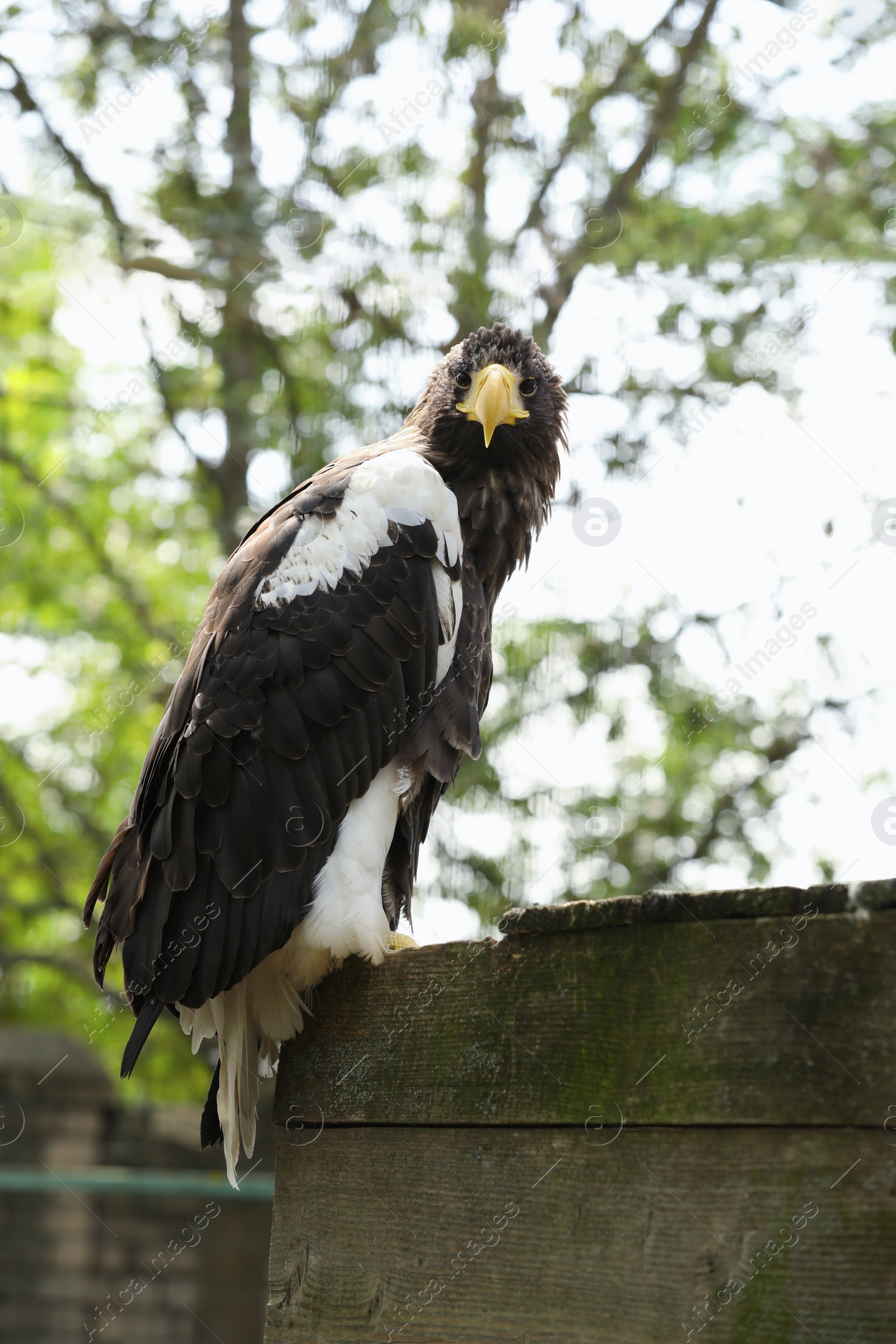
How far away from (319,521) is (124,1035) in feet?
32.5

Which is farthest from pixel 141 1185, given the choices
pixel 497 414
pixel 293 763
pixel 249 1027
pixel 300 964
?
pixel 497 414

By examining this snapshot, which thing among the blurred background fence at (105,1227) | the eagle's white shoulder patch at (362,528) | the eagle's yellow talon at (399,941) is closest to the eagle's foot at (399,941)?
the eagle's yellow talon at (399,941)

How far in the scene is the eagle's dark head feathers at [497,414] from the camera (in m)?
3.48

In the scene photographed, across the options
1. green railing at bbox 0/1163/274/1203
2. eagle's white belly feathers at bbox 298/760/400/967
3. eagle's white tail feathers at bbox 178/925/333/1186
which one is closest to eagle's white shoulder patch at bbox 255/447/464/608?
eagle's white belly feathers at bbox 298/760/400/967

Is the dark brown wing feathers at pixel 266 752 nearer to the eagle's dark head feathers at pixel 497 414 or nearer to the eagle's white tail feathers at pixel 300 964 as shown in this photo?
the eagle's white tail feathers at pixel 300 964

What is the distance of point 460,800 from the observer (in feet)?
21.8

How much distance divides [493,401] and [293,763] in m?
1.22

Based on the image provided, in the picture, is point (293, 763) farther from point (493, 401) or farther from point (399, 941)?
point (493, 401)

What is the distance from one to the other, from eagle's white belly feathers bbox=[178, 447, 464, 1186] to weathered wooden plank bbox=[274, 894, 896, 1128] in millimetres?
731

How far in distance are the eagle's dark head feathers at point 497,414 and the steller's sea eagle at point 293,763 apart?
0.28m

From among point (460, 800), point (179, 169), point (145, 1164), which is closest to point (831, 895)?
point (460, 800)

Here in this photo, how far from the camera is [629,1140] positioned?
141cm

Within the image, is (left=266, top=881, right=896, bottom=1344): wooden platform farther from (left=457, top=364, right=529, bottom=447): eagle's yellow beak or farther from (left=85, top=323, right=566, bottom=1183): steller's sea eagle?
(left=457, top=364, right=529, bottom=447): eagle's yellow beak

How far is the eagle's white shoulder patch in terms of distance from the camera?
296 cm
